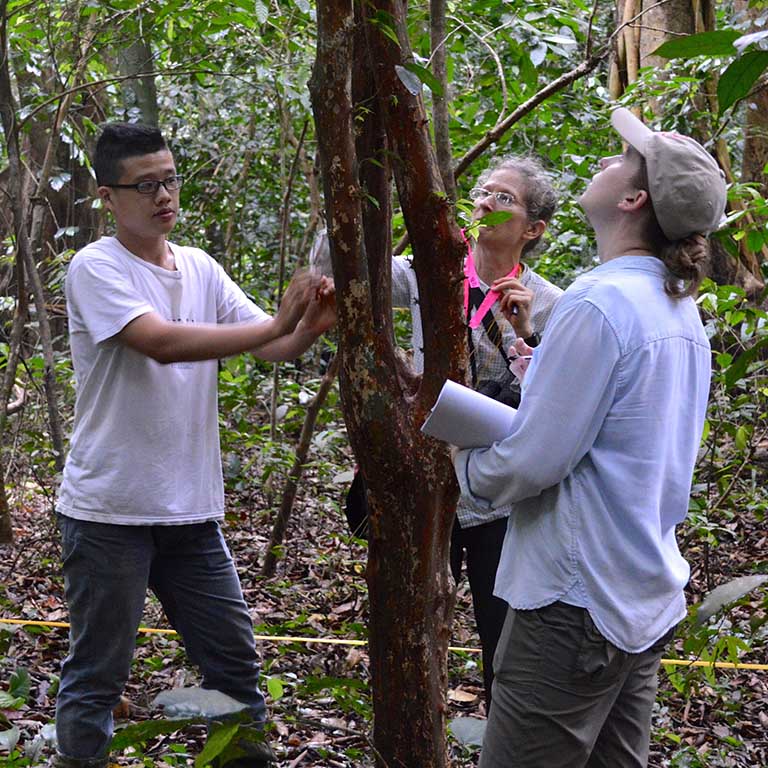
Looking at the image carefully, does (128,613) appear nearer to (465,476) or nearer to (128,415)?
(128,415)

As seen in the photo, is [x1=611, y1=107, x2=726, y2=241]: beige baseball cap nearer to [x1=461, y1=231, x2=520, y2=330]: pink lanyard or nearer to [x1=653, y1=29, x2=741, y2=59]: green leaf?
[x1=653, y1=29, x2=741, y2=59]: green leaf

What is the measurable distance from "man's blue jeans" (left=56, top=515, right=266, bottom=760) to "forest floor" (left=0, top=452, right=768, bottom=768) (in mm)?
161

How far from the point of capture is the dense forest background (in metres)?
2.09

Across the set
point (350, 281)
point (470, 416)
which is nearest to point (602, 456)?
point (470, 416)

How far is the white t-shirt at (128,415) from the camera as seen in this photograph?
258 cm

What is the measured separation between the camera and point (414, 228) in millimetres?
2092

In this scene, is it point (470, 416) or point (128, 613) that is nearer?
point (470, 416)

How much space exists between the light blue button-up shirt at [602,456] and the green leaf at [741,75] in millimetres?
581

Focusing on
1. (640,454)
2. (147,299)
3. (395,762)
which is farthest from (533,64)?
(395,762)

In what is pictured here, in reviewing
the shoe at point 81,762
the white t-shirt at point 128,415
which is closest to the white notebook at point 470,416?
the white t-shirt at point 128,415

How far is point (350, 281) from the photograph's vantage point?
204 cm

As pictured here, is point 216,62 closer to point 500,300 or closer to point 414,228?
point 500,300

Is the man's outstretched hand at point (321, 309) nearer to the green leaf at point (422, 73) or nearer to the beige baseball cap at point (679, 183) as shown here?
the green leaf at point (422, 73)

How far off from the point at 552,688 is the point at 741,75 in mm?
1060
